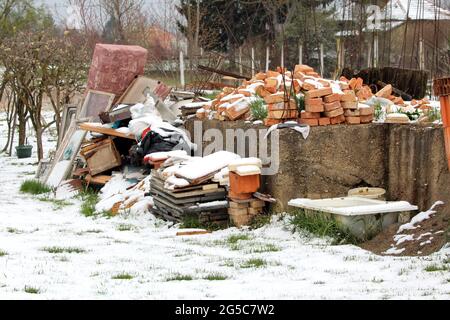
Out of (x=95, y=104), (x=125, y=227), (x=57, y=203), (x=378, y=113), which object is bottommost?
(x=57, y=203)

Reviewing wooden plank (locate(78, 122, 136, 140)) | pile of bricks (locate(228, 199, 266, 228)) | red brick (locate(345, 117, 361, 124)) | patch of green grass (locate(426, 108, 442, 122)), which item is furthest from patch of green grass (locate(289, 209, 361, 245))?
wooden plank (locate(78, 122, 136, 140))

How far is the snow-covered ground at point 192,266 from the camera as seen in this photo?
19.3ft

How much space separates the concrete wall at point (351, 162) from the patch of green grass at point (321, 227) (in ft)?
2.16

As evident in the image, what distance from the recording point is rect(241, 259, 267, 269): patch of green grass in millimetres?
7016

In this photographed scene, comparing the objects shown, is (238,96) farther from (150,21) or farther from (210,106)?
(150,21)

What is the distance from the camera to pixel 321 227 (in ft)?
27.3

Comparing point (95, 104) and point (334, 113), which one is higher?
point (334, 113)

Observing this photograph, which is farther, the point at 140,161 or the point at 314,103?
the point at 140,161

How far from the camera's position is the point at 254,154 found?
10102mm

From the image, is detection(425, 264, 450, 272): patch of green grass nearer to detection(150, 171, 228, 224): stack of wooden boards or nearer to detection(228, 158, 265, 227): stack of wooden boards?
detection(228, 158, 265, 227): stack of wooden boards

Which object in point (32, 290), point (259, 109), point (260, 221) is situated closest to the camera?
point (32, 290)

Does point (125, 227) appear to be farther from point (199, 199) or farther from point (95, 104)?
point (95, 104)

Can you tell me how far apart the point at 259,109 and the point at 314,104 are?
3.15ft

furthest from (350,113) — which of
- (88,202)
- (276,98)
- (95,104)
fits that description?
(95,104)
